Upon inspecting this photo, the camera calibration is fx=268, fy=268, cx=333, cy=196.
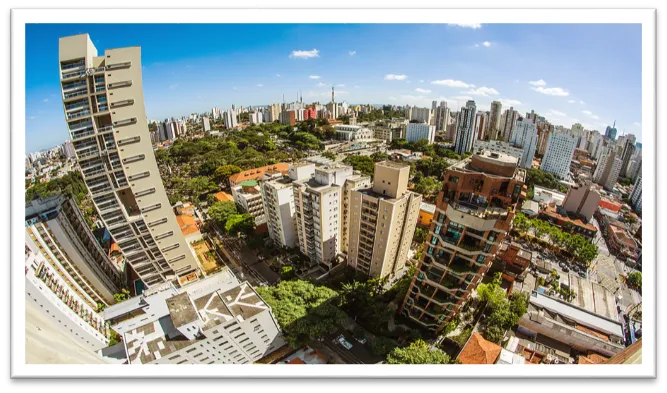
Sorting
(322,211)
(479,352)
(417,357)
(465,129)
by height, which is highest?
(465,129)

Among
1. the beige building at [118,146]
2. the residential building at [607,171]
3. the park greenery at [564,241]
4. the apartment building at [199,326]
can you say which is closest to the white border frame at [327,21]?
the beige building at [118,146]

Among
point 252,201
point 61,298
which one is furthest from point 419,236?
→ point 61,298

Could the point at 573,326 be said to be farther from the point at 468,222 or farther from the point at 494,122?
the point at 494,122

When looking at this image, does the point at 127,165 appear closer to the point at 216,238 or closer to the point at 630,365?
the point at 216,238

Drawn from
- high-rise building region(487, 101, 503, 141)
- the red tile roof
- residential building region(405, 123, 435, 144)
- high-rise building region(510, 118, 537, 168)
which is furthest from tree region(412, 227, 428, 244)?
high-rise building region(487, 101, 503, 141)

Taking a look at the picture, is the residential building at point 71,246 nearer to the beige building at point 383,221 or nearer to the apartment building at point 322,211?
the apartment building at point 322,211
